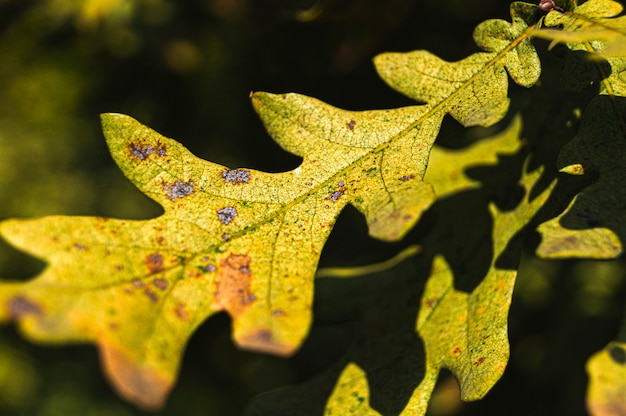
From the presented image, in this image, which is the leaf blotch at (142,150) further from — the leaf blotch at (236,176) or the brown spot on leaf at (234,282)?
the brown spot on leaf at (234,282)

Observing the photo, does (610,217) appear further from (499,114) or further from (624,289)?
(624,289)

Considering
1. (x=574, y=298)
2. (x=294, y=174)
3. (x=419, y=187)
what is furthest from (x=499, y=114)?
(x=574, y=298)

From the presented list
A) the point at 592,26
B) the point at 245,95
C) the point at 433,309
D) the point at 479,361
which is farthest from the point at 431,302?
the point at 245,95

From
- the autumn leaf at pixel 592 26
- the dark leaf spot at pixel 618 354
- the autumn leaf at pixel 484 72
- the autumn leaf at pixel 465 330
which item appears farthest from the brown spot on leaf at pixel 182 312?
the dark leaf spot at pixel 618 354

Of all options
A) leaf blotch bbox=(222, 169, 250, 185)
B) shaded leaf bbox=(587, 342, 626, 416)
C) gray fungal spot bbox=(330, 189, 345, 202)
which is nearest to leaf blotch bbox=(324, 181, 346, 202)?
gray fungal spot bbox=(330, 189, 345, 202)

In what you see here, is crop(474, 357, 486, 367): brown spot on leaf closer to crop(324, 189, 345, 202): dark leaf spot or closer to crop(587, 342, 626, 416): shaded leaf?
crop(587, 342, 626, 416): shaded leaf

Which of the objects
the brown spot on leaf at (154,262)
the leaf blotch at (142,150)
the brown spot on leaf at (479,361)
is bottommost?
the brown spot on leaf at (479,361)
